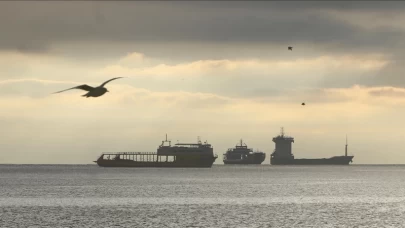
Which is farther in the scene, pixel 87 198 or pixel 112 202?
pixel 87 198

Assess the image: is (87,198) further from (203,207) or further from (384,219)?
(384,219)

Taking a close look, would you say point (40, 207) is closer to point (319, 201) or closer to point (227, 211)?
point (227, 211)

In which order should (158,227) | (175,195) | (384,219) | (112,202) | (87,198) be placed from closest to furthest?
(158,227) < (384,219) < (112,202) < (87,198) < (175,195)

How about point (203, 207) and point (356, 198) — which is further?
point (356, 198)

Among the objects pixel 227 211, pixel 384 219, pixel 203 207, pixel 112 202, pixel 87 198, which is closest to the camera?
pixel 384 219

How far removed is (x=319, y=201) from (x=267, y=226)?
4288 centimetres

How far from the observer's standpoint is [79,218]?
92062 millimetres

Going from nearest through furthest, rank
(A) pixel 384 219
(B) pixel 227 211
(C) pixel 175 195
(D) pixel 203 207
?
(A) pixel 384 219
(B) pixel 227 211
(D) pixel 203 207
(C) pixel 175 195

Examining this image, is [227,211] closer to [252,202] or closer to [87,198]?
[252,202]

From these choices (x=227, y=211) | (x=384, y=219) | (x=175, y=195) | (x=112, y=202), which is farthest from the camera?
(x=175, y=195)

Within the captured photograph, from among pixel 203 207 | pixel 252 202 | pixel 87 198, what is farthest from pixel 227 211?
pixel 87 198

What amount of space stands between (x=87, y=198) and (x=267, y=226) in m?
53.3

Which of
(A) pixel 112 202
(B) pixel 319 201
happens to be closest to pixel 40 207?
(A) pixel 112 202

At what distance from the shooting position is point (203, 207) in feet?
360
